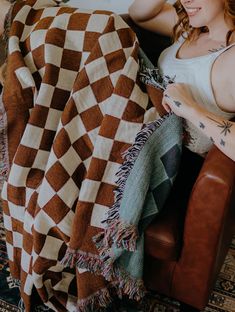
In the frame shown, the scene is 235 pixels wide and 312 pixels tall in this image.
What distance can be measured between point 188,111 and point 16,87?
569mm

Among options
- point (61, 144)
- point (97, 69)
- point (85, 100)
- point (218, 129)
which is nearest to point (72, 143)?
point (61, 144)

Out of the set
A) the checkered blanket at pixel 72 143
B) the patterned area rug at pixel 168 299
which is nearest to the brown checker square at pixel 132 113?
the checkered blanket at pixel 72 143

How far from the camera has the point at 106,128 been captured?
3.97 ft

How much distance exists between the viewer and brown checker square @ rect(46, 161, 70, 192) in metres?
1.25

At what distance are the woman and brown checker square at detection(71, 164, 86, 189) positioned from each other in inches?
13.0

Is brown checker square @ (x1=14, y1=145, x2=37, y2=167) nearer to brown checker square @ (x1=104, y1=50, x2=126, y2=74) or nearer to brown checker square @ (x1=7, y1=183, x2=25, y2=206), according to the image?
brown checker square @ (x1=7, y1=183, x2=25, y2=206)

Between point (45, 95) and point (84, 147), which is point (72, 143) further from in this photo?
point (45, 95)

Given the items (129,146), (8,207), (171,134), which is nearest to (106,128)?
(129,146)

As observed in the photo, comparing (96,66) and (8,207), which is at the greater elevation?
(96,66)

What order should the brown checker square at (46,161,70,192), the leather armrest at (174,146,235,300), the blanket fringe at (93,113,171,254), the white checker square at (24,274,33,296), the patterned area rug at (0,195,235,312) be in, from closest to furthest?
the leather armrest at (174,146,235,300)
the blanket fringe at (93,113,171,254)
the brown checker square at (46,161,70,192)
the white checker square at (24,274,33,296)
the patterned area rug at (0,195,235,312)

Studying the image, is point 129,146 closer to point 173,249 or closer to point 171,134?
point 171,134

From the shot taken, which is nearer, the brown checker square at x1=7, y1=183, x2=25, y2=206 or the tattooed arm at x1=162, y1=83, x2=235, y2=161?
the tattooed arm at x1=162, y1=83, x2=235, y2=161

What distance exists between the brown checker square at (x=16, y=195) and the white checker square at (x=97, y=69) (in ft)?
1.42

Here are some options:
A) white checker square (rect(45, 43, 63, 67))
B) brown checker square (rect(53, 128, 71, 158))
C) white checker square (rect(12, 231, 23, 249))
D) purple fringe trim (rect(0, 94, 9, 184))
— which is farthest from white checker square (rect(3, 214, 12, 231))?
white checker square (rect(45, 43, 63, 67))
